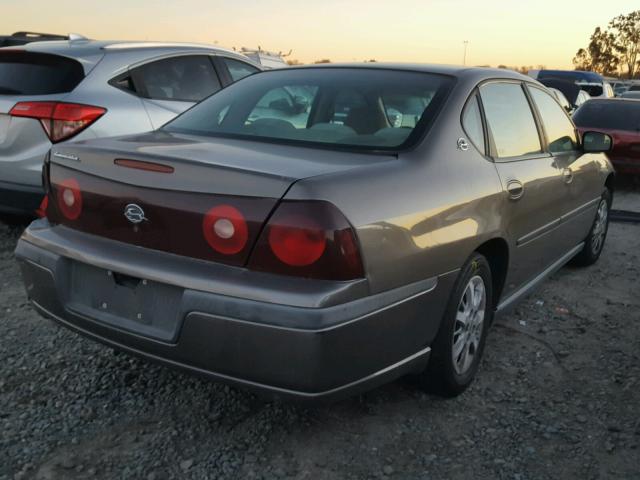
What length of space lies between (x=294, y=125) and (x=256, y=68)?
3.59 meters

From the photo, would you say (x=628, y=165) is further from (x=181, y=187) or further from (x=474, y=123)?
(x=181, y=187)

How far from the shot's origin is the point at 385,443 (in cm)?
262

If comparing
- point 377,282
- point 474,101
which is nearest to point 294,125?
point 474,101

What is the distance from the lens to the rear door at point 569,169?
158 inches

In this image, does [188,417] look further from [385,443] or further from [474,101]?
[474,101]

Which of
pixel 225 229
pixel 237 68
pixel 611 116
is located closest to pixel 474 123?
pixel 225 229

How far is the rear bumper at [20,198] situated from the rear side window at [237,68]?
2312mm

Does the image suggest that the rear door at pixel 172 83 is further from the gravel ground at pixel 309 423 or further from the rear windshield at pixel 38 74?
the gravel ground at pixel 309 423

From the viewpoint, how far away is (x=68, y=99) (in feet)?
15.0

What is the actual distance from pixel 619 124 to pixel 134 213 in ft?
28.9

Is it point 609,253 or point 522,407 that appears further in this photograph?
point 609,253

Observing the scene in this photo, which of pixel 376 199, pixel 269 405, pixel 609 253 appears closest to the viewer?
pixel 376 199

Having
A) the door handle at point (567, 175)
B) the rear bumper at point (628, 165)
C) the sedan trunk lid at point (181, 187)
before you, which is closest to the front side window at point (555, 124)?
the door handle at point (567, 175)

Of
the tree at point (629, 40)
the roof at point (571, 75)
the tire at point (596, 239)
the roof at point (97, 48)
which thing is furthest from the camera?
the tree at point (629, 40)
